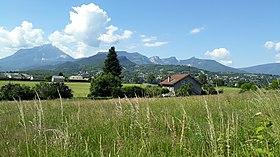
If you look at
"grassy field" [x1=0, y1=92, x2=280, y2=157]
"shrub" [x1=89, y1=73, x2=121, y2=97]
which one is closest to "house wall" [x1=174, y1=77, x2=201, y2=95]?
"shrub" [x1=89, y1=73, x2=121, y2=97]

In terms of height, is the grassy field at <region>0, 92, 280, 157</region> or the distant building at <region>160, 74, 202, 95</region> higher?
the grassy field at <region>0, 92, 280, 157</region>

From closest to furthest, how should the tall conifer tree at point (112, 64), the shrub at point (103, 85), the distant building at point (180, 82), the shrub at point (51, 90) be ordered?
the shrub at point (51, 90), the shrub at point (103, 85), the tall conifer tree at point (112, 64), the distant building at point (180, 82)

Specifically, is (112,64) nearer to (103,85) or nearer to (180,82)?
(103,85)

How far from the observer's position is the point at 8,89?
49.2m

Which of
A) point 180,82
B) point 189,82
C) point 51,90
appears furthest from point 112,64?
point 51,90

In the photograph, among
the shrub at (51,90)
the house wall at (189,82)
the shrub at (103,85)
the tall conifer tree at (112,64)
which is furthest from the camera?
the house wall at (189,82)

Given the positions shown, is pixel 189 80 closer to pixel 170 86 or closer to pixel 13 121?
pixel 170 86

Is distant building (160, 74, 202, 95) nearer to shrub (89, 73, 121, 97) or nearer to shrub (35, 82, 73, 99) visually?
shrub (89, 73, 121, 97)

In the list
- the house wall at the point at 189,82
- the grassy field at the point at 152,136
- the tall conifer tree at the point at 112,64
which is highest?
the tall conifer tree at the point at 112,64

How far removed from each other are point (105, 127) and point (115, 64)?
78.1m

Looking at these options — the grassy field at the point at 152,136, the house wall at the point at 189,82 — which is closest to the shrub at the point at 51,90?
the house wall at the point at 189,82

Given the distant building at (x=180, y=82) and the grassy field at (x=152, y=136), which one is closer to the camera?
the grassy field at (x=152, y=136)

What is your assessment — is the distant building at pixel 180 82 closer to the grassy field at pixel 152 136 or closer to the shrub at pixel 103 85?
the shrub at pixel 103 85

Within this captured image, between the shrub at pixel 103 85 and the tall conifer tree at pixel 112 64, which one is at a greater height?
the tall conifer tree at pixel 112 64
